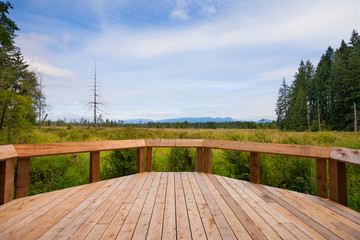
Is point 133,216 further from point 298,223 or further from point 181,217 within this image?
point 298,223

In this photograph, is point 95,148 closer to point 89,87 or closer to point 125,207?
point 125,207

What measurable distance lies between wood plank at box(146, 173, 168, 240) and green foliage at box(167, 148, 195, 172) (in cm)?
250

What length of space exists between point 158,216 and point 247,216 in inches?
39.6

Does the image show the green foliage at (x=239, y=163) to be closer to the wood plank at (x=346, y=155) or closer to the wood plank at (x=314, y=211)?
the wood plank at (x=314, y=211)

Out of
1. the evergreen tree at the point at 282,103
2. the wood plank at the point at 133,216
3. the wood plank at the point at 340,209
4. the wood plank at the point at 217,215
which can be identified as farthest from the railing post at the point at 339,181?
the evergreen tree at the point at 282,103

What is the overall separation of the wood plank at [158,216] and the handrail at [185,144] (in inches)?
46.1

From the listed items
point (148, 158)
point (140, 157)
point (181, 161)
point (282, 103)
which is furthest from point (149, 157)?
point (282, 103)

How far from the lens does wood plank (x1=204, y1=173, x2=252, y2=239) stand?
1.63 metres

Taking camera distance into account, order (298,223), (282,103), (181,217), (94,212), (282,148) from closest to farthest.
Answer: (298,223), (181,217), (94,212), (282,148), (282,103)

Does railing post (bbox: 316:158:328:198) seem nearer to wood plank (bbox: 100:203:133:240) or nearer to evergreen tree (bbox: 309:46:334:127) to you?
wood plank (bbox: 100:203:133:240)

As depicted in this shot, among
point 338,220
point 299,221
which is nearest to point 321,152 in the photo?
point 338,220

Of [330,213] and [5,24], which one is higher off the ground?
[5,24]

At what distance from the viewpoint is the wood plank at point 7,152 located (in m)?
2.17

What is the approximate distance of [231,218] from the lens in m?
1.97
